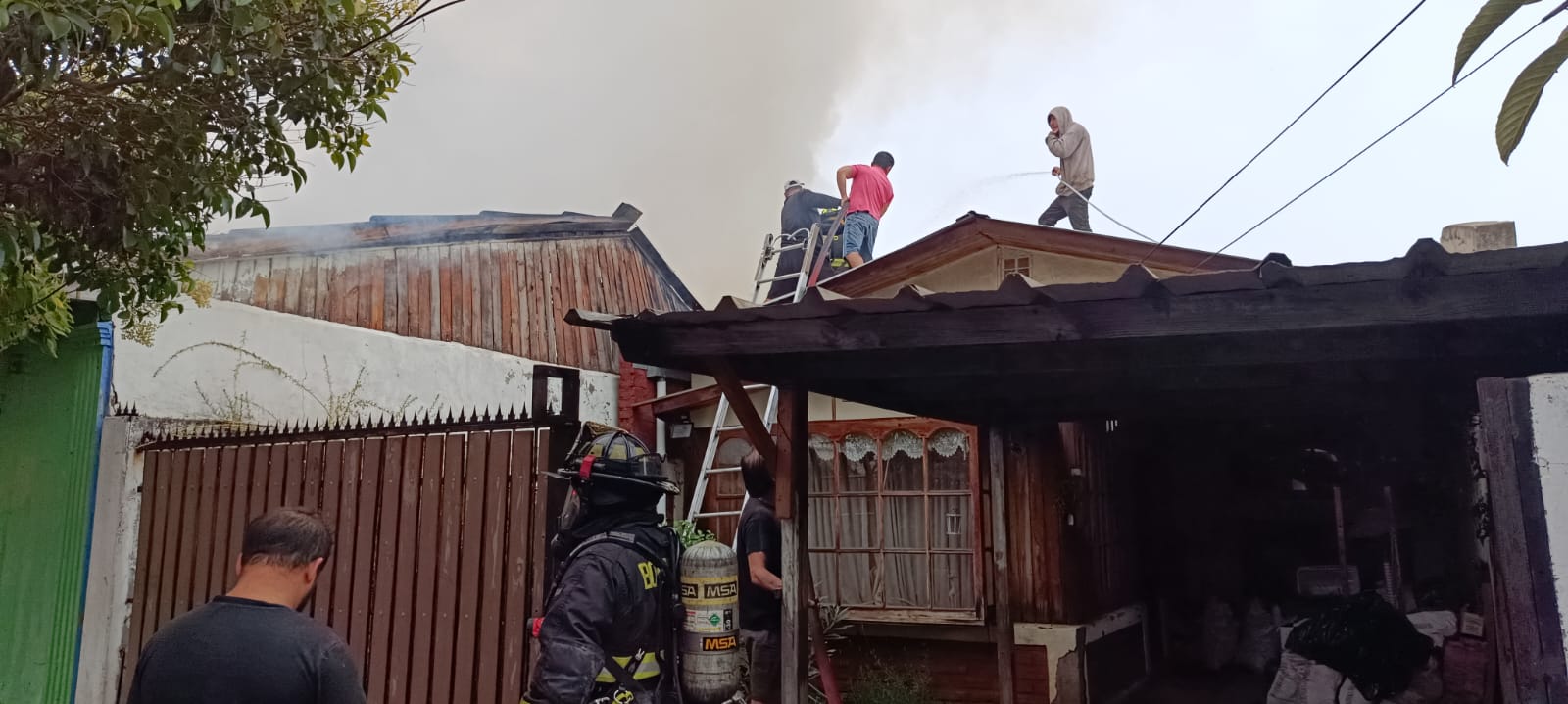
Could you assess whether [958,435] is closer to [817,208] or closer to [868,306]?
[817,208]

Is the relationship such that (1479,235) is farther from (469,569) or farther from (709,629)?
(469,569)

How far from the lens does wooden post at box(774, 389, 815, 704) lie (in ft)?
14.6

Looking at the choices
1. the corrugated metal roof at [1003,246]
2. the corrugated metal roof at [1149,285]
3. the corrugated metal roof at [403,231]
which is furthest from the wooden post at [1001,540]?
the corrugated metal roof at [403,231]

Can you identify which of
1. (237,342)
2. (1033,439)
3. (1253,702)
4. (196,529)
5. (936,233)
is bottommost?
(1253,702)

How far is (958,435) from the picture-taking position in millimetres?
8156

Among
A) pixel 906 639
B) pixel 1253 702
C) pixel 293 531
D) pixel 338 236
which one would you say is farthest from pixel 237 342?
pixel 1253 702

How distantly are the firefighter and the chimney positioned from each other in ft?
16.2

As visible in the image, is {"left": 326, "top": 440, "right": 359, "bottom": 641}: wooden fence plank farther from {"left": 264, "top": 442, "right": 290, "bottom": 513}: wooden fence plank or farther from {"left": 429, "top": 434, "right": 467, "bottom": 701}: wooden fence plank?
{"left": 429, "top": 434, "right": 467, "bottom": 701}: wooden fence plank

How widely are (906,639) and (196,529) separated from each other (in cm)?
A: 496

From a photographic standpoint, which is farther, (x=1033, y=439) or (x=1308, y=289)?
(x=1033, y=439)

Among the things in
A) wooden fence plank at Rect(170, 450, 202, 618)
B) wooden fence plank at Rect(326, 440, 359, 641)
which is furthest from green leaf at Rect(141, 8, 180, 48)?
wooden fence plank at Rect(170, 450, 202, 618)

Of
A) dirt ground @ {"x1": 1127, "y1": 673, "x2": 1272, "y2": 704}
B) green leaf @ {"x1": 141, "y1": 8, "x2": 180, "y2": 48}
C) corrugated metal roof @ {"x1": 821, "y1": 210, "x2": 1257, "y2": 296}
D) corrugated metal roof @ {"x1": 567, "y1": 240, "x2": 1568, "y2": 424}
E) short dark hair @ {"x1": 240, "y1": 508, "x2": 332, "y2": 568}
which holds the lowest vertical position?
dirt ground @ {"x1": 1127, "y1": 673, "x2": 1272, "y2": 704}

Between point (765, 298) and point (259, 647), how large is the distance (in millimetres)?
7860

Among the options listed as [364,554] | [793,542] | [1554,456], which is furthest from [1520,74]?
[364,554]
